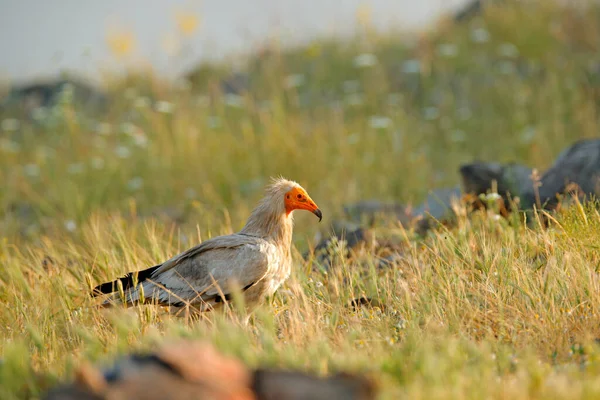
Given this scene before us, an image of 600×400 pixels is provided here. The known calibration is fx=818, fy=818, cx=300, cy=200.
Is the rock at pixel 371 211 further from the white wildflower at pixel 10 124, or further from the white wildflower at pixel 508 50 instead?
the white wildflower at pixel 10 124

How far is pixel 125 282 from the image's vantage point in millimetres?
5148

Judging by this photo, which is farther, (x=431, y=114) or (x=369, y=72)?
(x=369, y=72)

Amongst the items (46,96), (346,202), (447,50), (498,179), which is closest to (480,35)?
(447,50)

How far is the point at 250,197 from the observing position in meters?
10.2

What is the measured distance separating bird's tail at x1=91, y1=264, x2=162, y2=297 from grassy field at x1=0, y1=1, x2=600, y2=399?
Answer: 201 mm

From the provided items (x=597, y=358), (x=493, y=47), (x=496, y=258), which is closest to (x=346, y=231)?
(x=496, y=258)

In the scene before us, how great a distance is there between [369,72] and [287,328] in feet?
33.8

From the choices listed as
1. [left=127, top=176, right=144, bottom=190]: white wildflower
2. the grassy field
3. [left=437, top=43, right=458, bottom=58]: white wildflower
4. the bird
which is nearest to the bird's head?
the bird

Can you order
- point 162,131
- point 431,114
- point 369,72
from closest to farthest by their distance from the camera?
point 162,131 → point 431,114 → point 369,72

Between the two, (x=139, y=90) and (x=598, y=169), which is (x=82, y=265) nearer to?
(x=598, y=169)

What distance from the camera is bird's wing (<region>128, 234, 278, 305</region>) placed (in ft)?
16.4

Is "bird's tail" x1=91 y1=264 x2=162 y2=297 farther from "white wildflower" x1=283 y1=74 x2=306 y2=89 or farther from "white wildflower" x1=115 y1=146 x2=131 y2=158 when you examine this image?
"white wildflower" x1=283 y1=74 x2=306 y2=89

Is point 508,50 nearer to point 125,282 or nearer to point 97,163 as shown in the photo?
point 97,163

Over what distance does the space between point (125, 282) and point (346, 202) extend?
16.3ft
